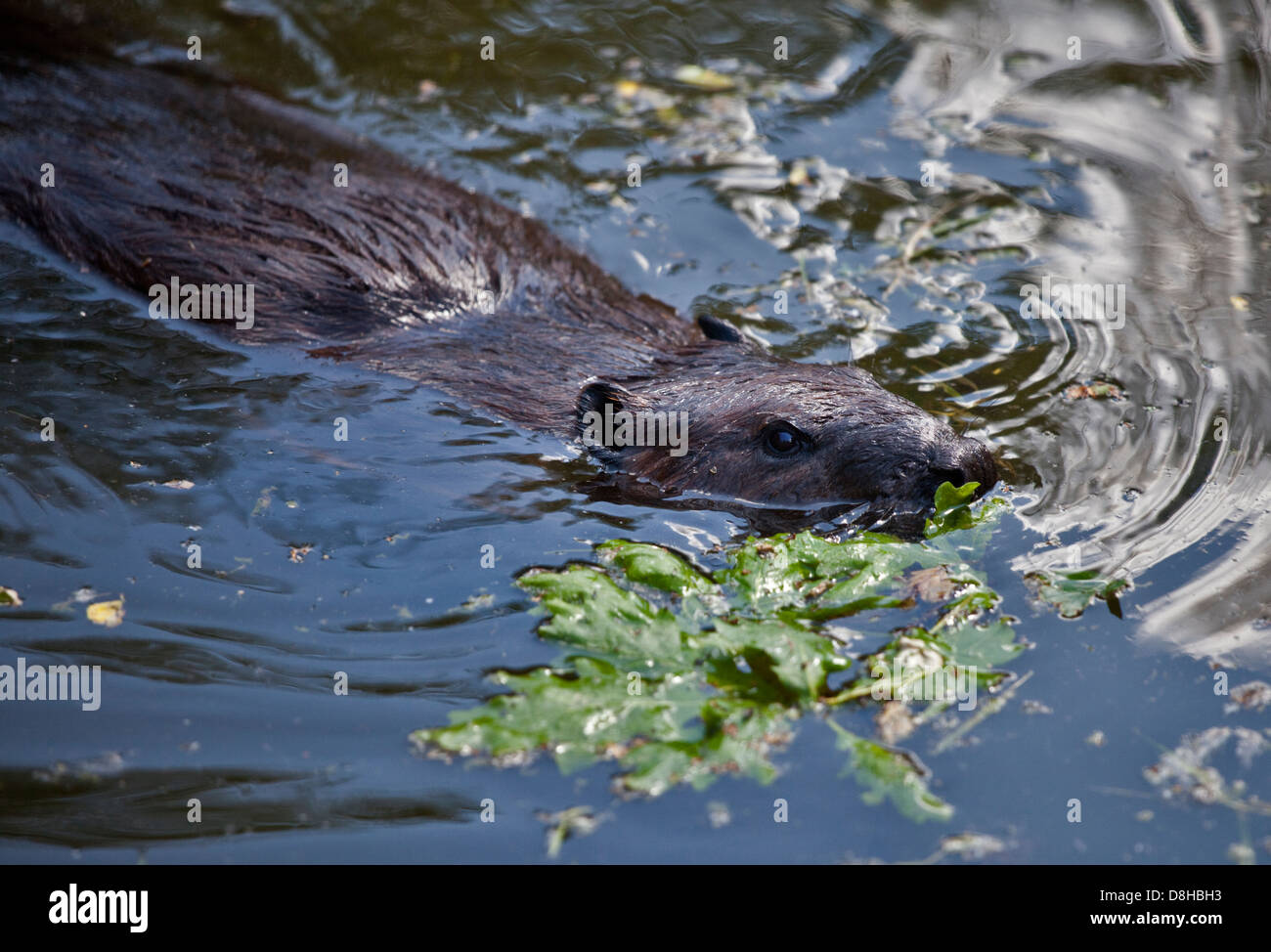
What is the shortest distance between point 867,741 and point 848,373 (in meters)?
2.10

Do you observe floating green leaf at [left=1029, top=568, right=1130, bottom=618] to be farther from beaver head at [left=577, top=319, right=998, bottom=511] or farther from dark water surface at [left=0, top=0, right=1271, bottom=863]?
beaver head at [left=577, top=319, right=998, bottom=511]

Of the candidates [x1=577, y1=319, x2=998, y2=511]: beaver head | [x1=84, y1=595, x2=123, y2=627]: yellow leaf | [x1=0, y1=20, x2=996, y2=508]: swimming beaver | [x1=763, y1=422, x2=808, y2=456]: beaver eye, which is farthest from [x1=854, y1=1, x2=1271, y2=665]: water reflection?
[x1=84, y1=595, x2=123, y2=627]: yellow leaf

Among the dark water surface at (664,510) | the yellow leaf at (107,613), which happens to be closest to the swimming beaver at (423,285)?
the dark water surface at (664,510)

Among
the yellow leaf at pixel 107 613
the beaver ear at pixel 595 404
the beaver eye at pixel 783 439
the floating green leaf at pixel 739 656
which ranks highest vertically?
the beaver ear at pixel 595 404

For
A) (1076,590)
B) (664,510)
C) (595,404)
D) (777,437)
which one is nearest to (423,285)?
(595,404)

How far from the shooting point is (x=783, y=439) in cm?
474

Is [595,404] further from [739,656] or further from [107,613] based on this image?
[107,613]

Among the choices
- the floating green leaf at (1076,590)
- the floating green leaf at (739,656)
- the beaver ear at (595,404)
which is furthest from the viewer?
the beaver ear at (595,404)

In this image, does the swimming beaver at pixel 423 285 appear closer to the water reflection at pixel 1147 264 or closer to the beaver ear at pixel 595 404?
the beaver ear at pixel 595 404

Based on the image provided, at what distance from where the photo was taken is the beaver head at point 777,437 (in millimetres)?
4559

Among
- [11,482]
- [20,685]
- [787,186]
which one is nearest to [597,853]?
[20,685]

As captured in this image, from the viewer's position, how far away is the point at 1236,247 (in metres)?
6.75

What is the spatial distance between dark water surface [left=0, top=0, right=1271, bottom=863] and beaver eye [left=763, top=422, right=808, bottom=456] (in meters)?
0.35
